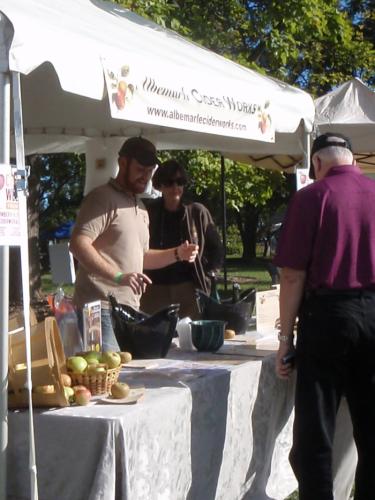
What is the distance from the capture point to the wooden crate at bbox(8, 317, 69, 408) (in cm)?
250

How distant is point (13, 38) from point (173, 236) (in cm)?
264

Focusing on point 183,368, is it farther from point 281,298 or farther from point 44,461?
point 44,461

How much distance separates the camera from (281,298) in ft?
9.73

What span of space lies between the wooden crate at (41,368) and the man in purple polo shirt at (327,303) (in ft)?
2.76

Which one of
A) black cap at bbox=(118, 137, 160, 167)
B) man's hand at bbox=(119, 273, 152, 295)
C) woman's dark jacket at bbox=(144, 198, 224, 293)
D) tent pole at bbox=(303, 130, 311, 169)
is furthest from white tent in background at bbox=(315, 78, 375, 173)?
man's hand at bbox=(119, 273, 152, 295)

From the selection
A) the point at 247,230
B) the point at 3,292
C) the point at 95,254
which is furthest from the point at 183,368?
the point at 247,230

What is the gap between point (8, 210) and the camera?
2375 mm

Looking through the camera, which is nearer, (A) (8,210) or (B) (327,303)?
(A) (8,210)

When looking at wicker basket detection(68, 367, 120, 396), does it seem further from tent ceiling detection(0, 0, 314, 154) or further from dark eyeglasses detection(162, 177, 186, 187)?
dark eyeglasses detection(162, 177, 186, 187)

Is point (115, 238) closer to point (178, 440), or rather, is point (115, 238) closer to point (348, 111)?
point (178, 440)

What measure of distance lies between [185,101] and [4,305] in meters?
1.21

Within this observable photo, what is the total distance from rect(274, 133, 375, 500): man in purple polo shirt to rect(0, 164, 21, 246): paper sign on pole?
978mm

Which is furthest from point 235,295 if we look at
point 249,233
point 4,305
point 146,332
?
point 249,233

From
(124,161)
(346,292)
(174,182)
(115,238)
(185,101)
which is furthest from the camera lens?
(174,182)
